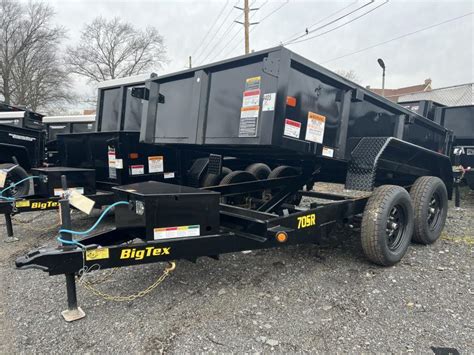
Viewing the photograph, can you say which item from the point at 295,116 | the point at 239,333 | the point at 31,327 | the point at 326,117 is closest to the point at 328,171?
the point at 326,117

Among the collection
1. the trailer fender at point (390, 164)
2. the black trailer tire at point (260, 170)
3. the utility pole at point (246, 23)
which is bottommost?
the black trailer tire at point (260, 170)

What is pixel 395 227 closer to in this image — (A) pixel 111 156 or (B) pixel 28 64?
(A) pixel 111 156

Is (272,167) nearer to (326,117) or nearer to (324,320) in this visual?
(326,117)

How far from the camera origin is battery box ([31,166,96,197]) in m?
4.56

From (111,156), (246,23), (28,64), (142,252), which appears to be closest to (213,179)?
(111,156)

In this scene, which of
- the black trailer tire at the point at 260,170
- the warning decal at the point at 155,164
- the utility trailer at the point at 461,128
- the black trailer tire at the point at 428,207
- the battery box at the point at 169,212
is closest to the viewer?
the battery box at the point at 169,212

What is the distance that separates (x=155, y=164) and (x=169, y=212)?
2681 mm

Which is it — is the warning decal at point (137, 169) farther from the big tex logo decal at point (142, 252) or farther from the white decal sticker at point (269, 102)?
the white decal sticker at point (269, 102)

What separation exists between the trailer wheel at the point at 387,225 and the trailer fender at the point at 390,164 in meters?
0.20

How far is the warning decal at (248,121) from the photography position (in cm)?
275

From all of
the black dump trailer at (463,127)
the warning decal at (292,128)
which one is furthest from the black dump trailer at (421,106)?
the warning decal at (292,128)

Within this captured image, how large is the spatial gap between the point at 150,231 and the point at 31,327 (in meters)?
1.04

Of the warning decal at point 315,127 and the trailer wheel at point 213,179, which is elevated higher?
the warning decal at point 315,127

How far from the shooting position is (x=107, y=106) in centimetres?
623
